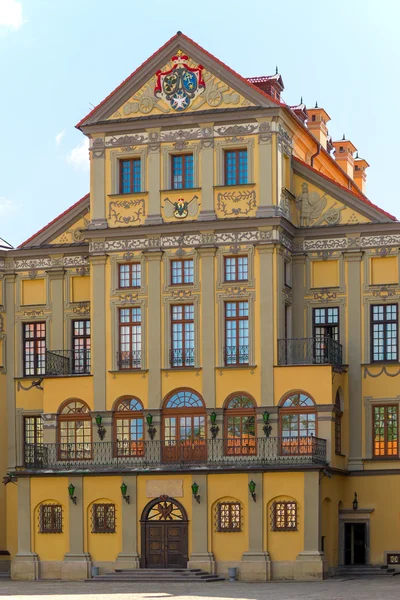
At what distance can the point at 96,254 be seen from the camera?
65.3m

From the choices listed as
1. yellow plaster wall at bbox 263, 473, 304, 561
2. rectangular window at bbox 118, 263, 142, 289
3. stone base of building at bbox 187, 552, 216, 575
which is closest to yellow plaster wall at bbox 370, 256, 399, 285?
yellow plaster wall at bbox 263, 473, 304, 561

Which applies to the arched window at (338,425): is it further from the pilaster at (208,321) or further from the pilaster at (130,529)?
the pilaster at (130,529)

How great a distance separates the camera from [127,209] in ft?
214

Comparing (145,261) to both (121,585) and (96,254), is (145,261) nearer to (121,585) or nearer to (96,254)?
(96,254)

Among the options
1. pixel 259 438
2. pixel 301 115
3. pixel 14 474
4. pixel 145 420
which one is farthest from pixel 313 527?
pixel 301 115

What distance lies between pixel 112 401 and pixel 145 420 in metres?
1.63

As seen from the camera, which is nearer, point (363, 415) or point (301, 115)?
→ point (363, 415)

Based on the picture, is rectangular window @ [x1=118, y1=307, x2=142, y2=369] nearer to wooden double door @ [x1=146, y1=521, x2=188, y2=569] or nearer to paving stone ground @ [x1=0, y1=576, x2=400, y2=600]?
wooden double door @ [x1=146, y1=521, x2=188, y2=569]

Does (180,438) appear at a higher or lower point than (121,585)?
higher

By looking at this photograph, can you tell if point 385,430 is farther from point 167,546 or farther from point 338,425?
point 167,546

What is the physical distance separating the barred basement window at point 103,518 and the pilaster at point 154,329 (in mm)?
4395

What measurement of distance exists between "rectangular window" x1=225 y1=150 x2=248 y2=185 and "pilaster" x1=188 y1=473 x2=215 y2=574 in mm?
11968

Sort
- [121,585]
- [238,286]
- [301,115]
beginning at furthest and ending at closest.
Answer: [301,115] < [238,286] < [121,585]

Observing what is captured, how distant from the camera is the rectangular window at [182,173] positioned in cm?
6469
